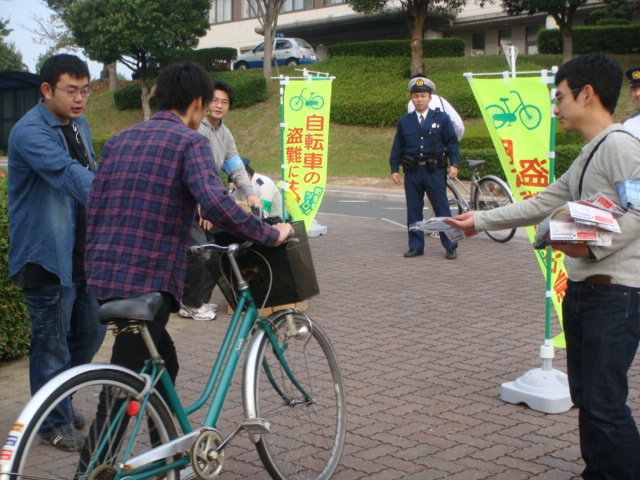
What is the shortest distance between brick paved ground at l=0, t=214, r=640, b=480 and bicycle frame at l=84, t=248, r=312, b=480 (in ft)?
2.24

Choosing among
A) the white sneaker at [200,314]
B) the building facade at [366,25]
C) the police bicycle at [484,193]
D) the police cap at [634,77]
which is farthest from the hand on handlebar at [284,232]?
the building facade at [366,25]

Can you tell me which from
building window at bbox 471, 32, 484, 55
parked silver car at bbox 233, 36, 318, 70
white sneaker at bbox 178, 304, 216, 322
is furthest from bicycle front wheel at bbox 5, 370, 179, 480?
building window at bbox 471, 32, 484, 55

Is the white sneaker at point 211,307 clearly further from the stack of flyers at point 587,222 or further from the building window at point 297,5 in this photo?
the building window at point 297,5

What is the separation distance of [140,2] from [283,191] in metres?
28.8

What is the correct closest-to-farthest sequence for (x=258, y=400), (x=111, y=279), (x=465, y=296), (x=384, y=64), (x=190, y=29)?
(x=111, y=279), (x=258, y=400), (x=465, y=296), (x=384, y=64), (x=190, y=29)

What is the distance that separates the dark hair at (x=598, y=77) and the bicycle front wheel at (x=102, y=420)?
84.5 inches

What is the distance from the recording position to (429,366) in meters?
5.67

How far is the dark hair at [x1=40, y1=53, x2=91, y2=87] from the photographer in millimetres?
4047

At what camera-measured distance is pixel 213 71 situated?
41656 mm

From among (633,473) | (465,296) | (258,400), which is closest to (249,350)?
(258,400)

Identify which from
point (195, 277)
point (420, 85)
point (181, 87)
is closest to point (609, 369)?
point (181, 87)

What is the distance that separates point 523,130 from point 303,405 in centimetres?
239

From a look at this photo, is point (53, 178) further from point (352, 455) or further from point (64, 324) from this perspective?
point (352, 455)

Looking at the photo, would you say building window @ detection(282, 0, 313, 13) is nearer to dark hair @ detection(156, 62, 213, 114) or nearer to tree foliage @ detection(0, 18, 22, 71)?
tree foliage @ detection(0, 18, 22, 71)
